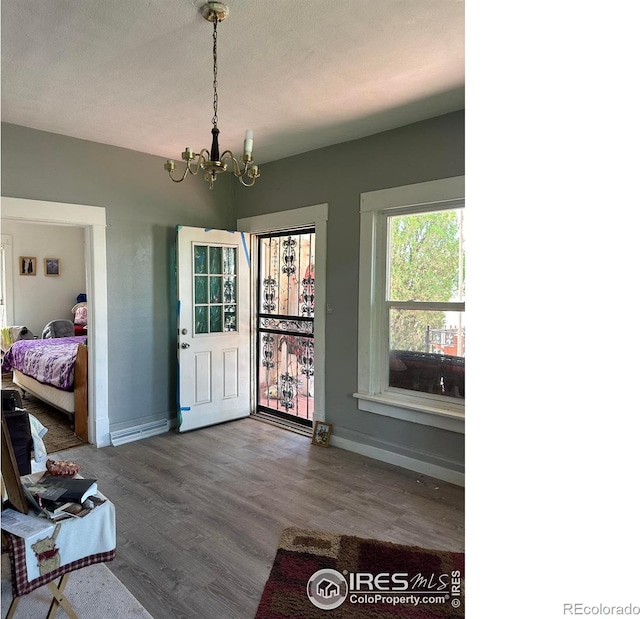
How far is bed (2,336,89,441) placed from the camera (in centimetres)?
432

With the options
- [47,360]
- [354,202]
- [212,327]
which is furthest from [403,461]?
[47,360]

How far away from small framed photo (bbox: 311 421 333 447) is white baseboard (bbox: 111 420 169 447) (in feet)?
5.16

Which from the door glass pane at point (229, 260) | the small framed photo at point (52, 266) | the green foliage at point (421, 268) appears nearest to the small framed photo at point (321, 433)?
the green foliage at point (421, 268)

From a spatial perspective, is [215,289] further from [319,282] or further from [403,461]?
[403,461]

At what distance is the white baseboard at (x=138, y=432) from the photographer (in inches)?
165

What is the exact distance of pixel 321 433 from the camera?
4168mm

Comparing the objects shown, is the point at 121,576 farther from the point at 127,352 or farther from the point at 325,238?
the point at 325,238

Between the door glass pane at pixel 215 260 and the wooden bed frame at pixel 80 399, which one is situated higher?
the door glass pane at pixel 215 260

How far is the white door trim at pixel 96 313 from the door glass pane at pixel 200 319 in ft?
2.80

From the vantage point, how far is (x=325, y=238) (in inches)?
162

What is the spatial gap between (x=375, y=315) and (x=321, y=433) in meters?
1.25

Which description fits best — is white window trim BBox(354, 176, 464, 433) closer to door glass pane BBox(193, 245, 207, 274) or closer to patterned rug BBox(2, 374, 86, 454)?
door glass pane BBox(193, 245, 207, 274)

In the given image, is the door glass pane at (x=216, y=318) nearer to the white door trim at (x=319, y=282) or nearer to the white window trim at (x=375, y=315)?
the white door trim at (x=319, y=282)
